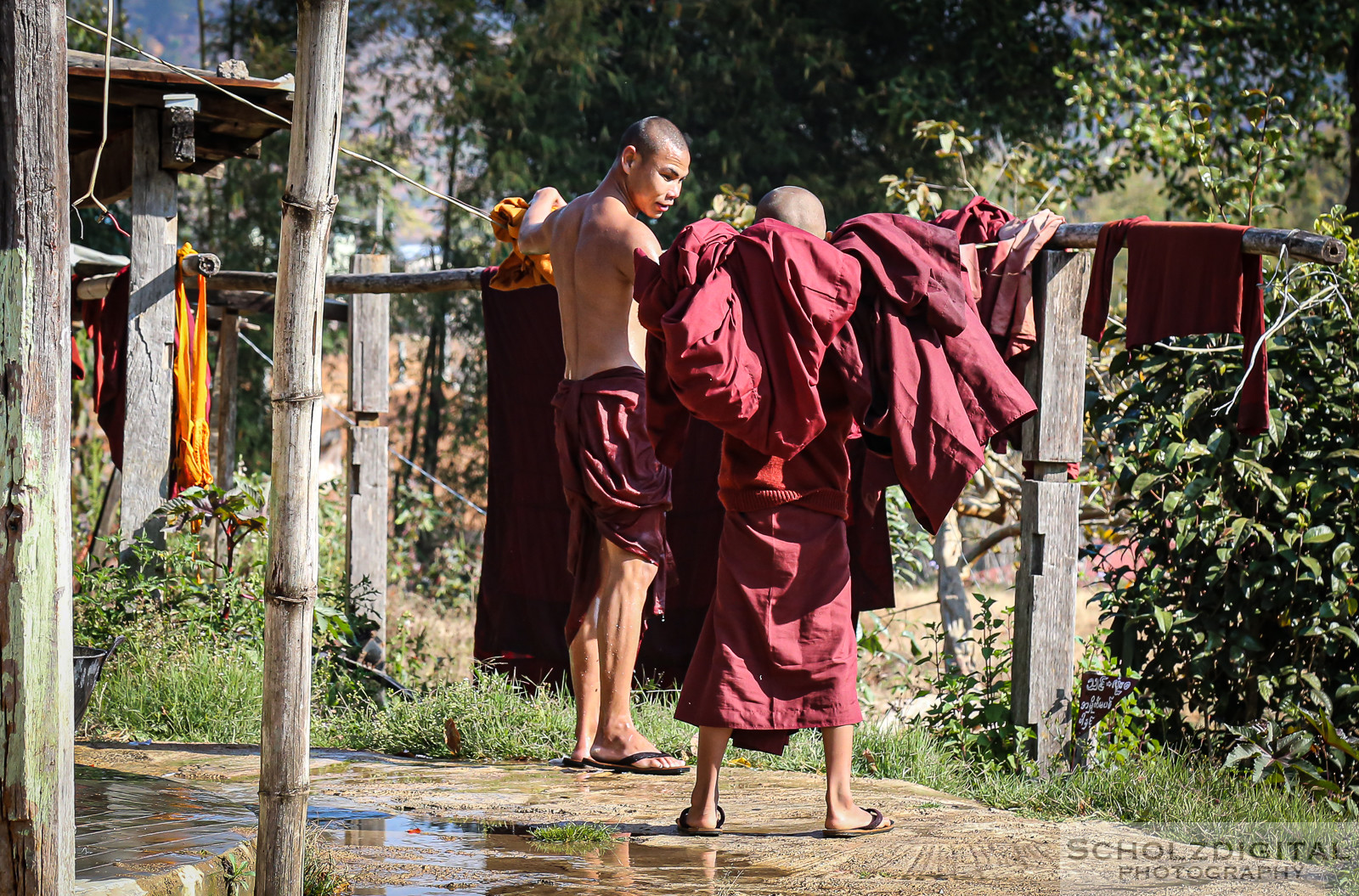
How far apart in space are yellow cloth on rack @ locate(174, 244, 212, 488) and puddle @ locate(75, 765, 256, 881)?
2138 millimetres

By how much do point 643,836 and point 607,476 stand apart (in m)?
1.25

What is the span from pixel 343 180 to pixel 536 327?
9275 millimetres

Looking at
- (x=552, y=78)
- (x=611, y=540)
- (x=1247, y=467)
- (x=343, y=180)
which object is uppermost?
(x=552, y=78)

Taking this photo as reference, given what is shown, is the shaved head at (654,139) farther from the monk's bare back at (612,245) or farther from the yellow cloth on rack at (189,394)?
the yellow cloth on rack at (189,394)

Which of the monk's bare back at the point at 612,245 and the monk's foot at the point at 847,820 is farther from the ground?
the monk's bare back at the point at 612,245

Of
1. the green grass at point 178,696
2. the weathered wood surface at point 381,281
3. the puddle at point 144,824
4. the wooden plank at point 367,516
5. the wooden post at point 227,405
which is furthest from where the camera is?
the wooden post at point 227,405

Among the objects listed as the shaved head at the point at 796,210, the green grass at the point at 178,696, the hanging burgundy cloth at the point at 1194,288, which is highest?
the shaved head at the point at 796,210

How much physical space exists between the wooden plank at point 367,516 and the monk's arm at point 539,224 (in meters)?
2.21

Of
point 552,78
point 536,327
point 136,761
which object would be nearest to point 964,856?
point 136,761

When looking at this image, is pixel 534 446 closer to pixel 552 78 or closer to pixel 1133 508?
pixel 1133 508

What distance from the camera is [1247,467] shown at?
480 centimetres

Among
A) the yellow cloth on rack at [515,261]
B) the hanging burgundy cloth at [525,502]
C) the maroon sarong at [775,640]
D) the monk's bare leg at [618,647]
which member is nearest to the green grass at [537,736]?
the monk's bare leg at [618,647]

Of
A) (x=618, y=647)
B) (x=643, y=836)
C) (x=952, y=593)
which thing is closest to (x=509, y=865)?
(x=643, y=836)

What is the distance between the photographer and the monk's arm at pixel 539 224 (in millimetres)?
4770
